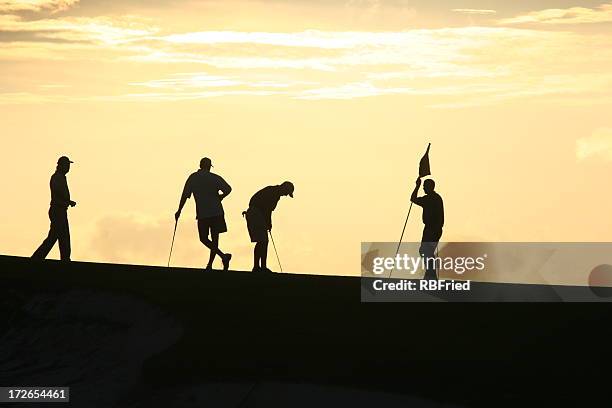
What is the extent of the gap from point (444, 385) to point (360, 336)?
8.88ft

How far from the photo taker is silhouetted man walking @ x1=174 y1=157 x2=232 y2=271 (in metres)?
23.8

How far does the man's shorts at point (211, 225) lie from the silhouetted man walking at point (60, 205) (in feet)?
9.67

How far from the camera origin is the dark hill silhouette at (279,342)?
15.9 metres

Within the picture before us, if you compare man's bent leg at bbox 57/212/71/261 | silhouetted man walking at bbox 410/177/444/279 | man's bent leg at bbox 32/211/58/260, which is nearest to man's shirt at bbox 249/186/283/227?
silhouetted man walking at bbox 410/177/444/279

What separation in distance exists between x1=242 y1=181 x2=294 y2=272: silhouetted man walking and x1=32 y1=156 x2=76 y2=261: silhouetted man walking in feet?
12.1

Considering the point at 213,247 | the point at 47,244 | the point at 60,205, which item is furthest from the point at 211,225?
the point at 47,244

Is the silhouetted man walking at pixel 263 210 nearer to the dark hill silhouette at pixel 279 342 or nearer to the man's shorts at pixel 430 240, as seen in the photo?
the dark hill silhouette at pixel 279 342

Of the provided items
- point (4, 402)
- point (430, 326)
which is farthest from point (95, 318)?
point (430, 326)

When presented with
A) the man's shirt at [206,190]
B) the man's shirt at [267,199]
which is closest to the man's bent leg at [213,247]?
the man's shirt at [206,190]

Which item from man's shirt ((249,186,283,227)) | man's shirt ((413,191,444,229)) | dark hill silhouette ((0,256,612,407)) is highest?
man's shirt ((249,186,283,227))

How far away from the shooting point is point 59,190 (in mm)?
24969

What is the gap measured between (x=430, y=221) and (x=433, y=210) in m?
0.22

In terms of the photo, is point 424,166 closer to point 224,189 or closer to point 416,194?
point 416,194

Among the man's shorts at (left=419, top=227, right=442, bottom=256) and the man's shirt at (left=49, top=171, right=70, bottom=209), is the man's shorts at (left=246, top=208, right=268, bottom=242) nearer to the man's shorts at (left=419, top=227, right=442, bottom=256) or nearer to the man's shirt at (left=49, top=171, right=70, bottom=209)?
the man's shorts at (left=419, top=227, right=442, bottom=256)
